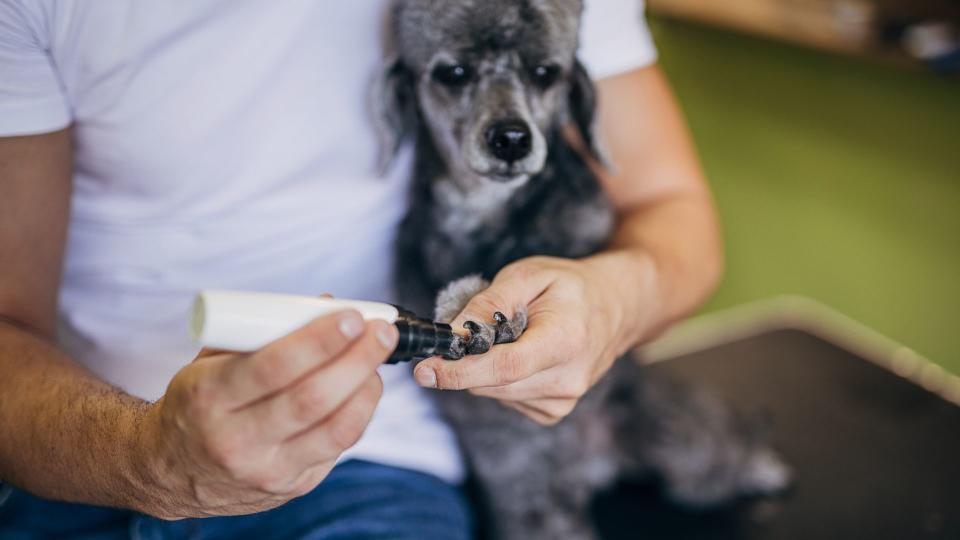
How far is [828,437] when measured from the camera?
3.36 feet

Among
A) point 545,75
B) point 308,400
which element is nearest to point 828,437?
point 545,75

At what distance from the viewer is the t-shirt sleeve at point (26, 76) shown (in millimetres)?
575

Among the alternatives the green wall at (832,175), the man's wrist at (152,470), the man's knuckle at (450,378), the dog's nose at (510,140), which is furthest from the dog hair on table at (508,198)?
the green wall at (832,175)

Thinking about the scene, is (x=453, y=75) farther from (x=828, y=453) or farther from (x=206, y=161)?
(x=828, y=453)

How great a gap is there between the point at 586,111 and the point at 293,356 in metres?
0.47

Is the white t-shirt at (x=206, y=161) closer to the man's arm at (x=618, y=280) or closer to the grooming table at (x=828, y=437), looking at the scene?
the man's arm at (x=618, y=280)

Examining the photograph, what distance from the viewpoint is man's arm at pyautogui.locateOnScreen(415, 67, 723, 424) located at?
51 cm

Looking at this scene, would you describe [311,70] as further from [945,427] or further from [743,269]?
[743,269]

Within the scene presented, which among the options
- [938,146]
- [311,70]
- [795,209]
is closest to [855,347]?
[938,146]

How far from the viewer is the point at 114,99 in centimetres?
64

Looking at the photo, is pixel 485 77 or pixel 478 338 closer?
pixel 478 338

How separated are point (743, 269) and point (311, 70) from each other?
151 centimetres

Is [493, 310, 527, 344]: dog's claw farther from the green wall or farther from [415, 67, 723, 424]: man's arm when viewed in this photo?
the green wall

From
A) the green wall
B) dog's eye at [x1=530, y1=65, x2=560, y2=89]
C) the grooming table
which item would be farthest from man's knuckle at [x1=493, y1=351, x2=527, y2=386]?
the green wall
